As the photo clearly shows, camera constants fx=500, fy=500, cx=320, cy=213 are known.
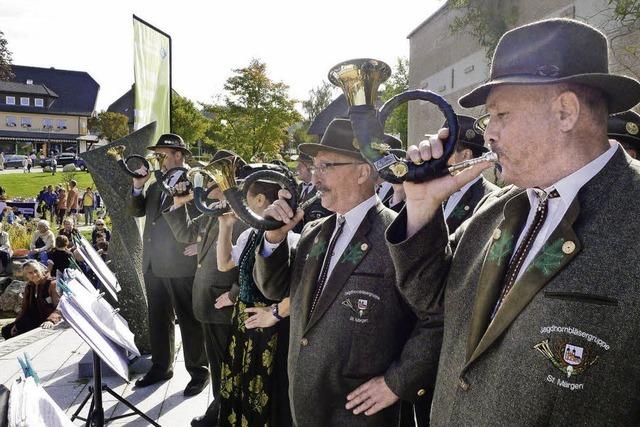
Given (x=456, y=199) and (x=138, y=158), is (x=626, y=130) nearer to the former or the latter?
(x=456, y=199)

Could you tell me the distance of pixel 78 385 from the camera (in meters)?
5.41

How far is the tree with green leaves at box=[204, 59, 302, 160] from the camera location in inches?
1087

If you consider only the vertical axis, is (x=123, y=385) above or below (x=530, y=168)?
below

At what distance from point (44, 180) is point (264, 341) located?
38.9m

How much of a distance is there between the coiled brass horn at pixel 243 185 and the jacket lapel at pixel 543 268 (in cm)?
133

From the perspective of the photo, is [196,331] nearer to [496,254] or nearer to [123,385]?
[123,385]

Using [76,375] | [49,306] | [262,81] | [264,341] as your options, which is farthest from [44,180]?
[264,341]

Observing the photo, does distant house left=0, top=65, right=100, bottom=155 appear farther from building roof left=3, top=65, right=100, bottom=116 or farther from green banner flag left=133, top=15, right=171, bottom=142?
green banner flag left=133, top=15, right=171, bottom=142

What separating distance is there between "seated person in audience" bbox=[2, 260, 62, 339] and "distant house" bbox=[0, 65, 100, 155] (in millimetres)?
67634

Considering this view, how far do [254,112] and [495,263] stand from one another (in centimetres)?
2742

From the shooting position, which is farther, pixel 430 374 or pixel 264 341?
pixel 264 341

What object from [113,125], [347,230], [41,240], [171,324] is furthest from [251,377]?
[113,125]

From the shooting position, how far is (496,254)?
168 cm

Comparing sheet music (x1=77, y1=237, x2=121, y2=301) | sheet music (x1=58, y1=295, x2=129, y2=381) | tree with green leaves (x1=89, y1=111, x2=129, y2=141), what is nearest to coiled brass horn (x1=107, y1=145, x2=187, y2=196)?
sheet music (x1=77, y1=237, x2=121, y2=301)
